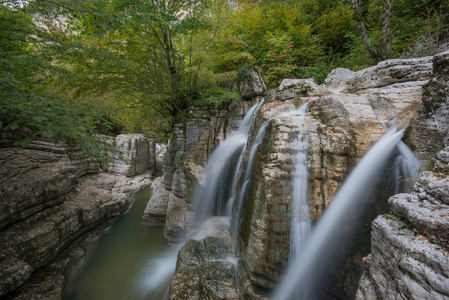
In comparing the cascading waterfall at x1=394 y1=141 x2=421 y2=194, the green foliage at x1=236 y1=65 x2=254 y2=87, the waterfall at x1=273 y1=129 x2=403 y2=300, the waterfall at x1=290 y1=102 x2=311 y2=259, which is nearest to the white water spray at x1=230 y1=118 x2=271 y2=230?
the waterfall at x1=290 y1=102 x2=311 y2=259

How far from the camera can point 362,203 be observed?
3211mm

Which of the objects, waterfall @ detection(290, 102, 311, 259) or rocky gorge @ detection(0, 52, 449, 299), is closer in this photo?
rocky gorge @ detection(0, 52, 449, 299)

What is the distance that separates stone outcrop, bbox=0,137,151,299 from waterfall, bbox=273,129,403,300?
5.99 meters

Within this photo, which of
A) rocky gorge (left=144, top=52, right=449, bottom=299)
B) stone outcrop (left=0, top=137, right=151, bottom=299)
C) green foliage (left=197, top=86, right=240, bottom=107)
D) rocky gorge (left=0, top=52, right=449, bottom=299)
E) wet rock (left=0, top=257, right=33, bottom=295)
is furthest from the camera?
green foliage (left=197, top=86, right=240, bottom=107)

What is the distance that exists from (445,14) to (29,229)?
15111 mm

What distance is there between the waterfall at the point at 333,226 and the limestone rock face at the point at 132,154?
43.6 feet

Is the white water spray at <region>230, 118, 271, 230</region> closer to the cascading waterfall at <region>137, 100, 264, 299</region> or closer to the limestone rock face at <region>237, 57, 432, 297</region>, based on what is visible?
the limestone rock face at <region>237, 57, 432, 297</region>

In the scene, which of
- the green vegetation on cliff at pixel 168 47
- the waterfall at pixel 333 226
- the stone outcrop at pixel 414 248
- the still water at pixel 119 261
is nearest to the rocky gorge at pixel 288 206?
the stone outcrop at pixel 414 248

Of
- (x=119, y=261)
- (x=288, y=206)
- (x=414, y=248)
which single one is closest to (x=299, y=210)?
(x=288, y=206)

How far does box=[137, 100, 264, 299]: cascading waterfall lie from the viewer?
6180 millimetres

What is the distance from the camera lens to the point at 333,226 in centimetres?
334

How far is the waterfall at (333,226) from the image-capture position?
10.7ft

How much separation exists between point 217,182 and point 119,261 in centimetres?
451

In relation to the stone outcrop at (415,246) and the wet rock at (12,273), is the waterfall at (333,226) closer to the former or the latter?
the stone outcrop at (415,246)
